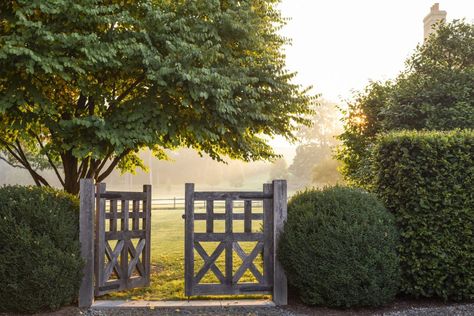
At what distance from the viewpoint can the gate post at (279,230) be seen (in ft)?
25.2

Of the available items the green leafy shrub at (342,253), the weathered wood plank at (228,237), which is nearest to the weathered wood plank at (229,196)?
the weathered wood plank at (228,237)

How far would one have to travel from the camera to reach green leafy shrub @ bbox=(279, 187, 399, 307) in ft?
23.1

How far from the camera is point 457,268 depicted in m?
7.45

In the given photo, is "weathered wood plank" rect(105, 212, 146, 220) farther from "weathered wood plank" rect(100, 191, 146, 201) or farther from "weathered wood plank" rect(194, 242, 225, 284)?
"weathered wood plank" rect(194, 242, 225, 284)

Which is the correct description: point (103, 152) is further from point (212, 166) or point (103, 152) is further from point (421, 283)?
point (212, 166)

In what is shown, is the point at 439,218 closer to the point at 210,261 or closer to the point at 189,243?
the point at 210,261

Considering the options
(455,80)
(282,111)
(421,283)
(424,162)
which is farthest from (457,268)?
(455,80)

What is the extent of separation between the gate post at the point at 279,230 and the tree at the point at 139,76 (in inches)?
63.7

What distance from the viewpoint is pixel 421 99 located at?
11406 millimetres

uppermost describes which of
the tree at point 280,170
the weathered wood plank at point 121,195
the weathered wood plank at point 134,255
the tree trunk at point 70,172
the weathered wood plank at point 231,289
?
the tree at point 280,170

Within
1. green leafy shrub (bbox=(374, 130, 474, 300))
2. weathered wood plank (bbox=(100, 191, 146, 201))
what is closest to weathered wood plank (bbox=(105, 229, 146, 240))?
weathered wood plank (bbox=(100, 191, 146, 201))

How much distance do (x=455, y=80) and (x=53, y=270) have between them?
9875 mm

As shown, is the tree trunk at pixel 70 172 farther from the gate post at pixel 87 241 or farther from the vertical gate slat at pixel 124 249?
the gate post at pixel 87 241

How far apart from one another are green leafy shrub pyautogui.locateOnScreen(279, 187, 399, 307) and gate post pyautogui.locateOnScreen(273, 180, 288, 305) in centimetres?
20
